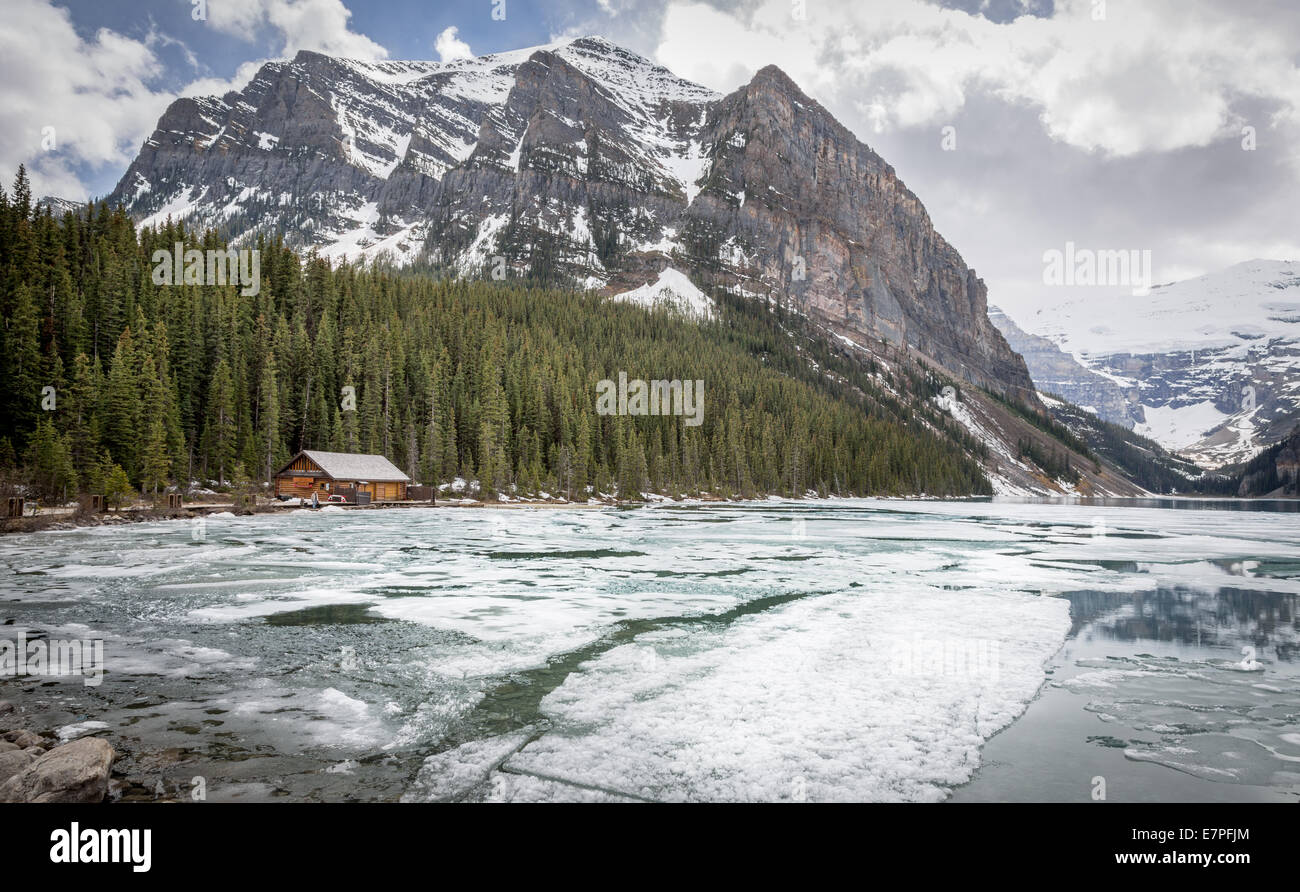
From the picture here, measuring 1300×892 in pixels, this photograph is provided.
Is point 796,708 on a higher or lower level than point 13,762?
lower

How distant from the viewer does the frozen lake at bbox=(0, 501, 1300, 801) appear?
6910mm

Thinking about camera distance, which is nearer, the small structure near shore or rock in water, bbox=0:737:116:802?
rock in water, bbox=0:737:116:802

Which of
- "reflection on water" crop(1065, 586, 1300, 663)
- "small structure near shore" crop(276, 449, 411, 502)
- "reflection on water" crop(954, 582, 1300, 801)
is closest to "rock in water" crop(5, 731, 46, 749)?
"reflection on water" crop(954, 582, 1300, 801)

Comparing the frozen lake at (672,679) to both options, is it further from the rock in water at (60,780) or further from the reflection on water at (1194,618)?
the rock in water at (60,780)

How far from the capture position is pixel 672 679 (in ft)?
34.6

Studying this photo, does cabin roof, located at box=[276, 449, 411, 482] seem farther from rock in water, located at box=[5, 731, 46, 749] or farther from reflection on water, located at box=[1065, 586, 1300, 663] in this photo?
reflection on water, located at box=[1065, 586, 1300, 663]

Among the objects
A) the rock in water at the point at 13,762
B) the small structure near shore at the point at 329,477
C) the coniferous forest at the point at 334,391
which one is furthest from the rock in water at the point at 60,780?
the small structure near shore at the point at 329,477

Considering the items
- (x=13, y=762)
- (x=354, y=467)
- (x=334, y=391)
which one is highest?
(x=334, y=391)

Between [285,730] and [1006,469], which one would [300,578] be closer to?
[285,730]

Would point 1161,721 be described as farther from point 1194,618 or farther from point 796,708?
point 1194,618

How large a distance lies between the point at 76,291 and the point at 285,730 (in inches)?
3232

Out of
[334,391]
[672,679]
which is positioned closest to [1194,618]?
[672,679]

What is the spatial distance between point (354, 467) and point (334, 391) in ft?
57.3
